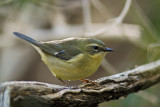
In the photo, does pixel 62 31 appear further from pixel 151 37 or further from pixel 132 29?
pixel 151 37

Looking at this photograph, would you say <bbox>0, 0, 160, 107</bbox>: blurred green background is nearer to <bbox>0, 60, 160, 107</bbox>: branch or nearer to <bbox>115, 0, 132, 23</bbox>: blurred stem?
<bbox>115, 0, 132, 23</bbox>: blurred stem

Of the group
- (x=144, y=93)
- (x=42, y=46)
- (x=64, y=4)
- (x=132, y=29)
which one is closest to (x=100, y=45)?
(x=42, y=46)

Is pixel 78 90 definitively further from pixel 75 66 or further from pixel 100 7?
pixel 100 7

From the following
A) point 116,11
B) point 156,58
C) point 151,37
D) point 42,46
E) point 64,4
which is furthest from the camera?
point 116,11

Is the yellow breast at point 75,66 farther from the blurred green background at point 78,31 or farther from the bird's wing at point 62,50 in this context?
the blurred green background at point 78,31

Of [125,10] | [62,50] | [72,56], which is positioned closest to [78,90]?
[72,56]

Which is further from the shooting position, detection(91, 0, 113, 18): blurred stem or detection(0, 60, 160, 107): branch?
detection(91, 0, 113, 18): blurred stem

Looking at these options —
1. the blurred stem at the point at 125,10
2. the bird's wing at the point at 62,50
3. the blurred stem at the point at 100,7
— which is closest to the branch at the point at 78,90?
the bird's wing at the point at 62,50

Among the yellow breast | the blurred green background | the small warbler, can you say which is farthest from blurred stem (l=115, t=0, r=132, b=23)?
the yellow breast
